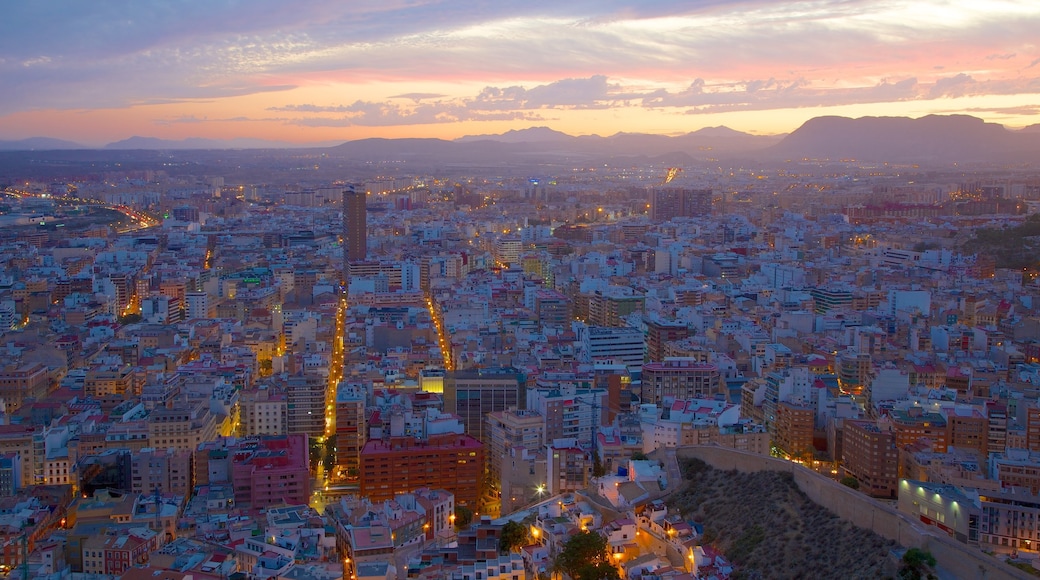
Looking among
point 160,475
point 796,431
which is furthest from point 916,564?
point 160,475

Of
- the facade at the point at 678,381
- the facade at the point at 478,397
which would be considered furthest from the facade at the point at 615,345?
the facade at the point at 478,397

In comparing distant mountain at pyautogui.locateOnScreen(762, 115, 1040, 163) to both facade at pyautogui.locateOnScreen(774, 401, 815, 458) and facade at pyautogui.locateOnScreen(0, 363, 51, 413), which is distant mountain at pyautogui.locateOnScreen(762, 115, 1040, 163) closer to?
facade at pyautogui.locateOnScreen(774, 401, 815, 458)

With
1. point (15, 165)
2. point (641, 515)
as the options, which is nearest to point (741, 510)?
point (641, 515)

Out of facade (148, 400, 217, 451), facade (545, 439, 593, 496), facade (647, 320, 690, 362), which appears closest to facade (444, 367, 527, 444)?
facade (545, 439, 593, 496)

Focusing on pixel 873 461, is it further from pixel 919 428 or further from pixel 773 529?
pixel 773 529

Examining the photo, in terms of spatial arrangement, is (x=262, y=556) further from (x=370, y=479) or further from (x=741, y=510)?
(x=741, y=510)

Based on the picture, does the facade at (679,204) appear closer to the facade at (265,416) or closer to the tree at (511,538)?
the facade at (265,416)

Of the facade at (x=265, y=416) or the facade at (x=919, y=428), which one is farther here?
the facade at (x=265, y=416)
